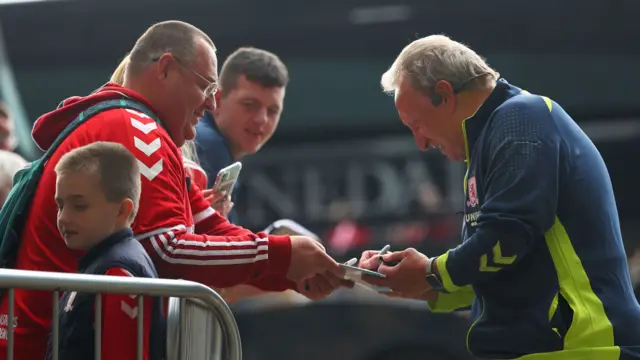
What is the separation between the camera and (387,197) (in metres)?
9.76

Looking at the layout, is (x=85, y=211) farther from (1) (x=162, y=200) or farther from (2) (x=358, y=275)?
(2) (x=358, y=275)

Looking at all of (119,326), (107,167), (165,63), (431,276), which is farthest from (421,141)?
(119,326)

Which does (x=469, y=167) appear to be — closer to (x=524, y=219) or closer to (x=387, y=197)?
(x=524, y=219)

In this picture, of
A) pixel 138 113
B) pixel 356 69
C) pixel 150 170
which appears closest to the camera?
pixel 150 170

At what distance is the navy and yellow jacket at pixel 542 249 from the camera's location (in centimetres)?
299

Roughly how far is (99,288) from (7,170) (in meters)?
2.46

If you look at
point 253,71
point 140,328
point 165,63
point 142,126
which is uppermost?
point 165,63

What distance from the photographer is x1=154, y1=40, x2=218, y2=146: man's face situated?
3447 millimetres

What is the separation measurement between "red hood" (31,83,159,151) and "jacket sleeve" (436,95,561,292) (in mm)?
1062

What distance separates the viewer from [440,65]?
10.9 feet

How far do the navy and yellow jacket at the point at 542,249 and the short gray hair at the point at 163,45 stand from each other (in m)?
0.97

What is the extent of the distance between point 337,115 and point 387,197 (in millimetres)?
962

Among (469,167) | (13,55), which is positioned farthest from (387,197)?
(469,167)

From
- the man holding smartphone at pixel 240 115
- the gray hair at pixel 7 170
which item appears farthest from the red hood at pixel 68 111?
the gray hair at pixel 7 170
